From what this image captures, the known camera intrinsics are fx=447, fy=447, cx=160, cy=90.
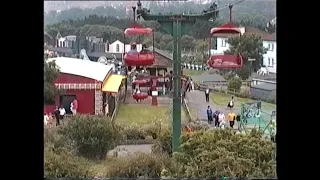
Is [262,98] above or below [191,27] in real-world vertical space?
below

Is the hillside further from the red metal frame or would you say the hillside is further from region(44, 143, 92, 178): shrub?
region(44, 143, 92, 178): shrub

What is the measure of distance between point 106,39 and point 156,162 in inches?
17.2

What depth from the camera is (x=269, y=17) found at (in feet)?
4.09

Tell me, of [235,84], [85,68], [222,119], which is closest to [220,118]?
[222,119]

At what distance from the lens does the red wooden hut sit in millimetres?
1341

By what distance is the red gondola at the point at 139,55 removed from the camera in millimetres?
1417

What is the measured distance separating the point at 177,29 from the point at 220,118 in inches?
12.5

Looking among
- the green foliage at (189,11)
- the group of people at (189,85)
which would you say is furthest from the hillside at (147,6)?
the group of people at (189,85)

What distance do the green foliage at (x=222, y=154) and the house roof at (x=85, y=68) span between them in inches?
13.4

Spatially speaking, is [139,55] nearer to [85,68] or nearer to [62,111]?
[85,68]

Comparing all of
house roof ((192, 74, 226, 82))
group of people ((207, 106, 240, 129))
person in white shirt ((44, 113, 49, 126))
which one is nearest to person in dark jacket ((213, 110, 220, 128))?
group of people ((207, 106, 240, 129))
